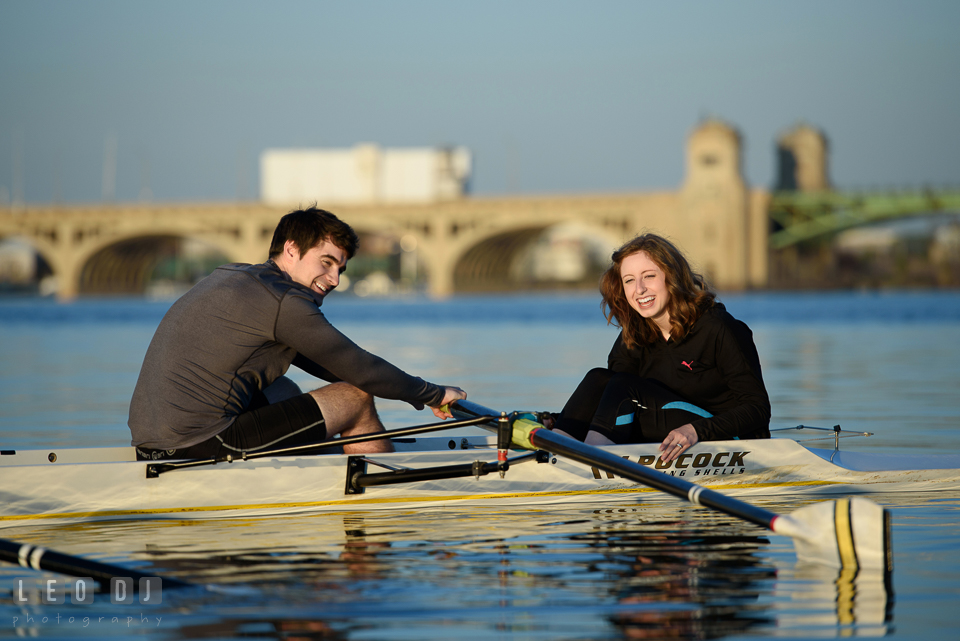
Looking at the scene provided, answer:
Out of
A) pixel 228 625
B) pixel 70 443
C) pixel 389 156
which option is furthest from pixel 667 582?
pixel 389 156

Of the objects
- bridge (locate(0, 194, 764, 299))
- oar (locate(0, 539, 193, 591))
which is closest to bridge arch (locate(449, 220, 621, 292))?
bridge (locate(0, 194, 764, 299))

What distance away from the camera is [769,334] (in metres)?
28.2

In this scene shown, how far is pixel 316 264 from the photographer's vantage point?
5.31 m

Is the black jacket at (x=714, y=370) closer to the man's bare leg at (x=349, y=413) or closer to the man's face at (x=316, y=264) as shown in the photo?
the man's bare leg at (x=349, y=413)

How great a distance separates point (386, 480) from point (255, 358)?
0.92 meters

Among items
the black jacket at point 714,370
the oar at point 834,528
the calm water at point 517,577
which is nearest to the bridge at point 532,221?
the calm water at point 517,577

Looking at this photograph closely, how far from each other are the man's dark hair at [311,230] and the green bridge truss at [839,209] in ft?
211

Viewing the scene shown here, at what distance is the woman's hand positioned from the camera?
5.71 meters

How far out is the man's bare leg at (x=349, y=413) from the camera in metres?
5.66

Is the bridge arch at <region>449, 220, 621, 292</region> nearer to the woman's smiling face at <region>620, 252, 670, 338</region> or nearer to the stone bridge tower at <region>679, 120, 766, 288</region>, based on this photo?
the stone bridge tower at <region>679, 120, 766, 288</region>

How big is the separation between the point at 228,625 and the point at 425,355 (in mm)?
16216

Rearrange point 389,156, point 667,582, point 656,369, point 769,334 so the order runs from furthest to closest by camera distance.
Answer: point 389,156 → point 769,334 → point 656,369 → point 667,582

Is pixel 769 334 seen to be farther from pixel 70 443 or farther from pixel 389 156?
pixel 389 156

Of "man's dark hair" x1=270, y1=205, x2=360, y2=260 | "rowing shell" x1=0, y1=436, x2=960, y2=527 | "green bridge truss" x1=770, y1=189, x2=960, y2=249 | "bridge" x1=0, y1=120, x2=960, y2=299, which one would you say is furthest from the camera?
"bridge" x1=0, y1=120, x2=960, y2=299
